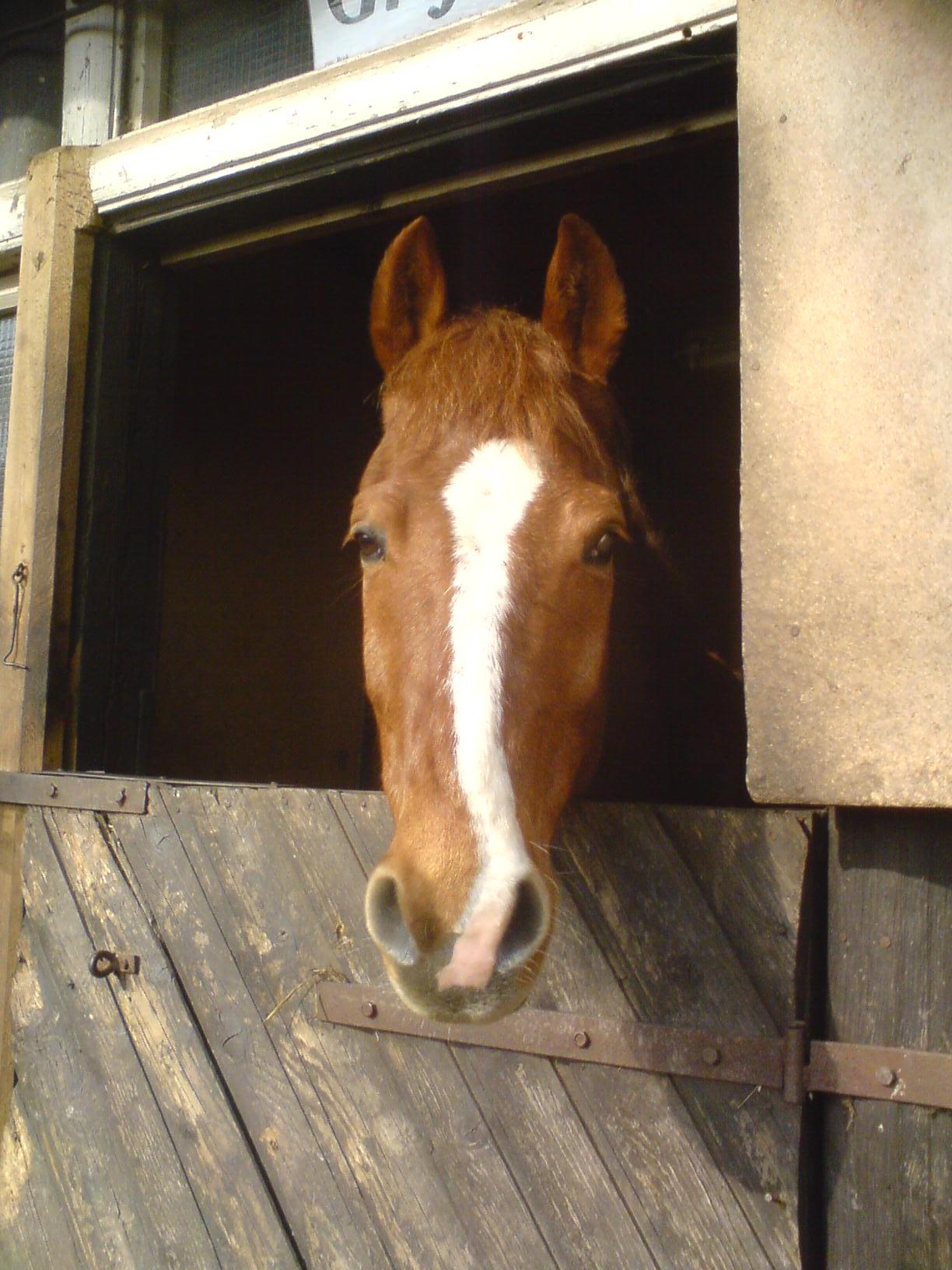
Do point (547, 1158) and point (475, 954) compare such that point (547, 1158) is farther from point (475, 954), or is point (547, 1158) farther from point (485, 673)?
point (485, 673)

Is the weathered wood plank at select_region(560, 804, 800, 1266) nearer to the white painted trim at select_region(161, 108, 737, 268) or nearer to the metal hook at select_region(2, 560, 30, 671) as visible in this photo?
the white painted trim at select_region(161, 108, 737, 268)

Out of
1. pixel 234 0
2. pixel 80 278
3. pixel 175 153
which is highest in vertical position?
pixel 234 0

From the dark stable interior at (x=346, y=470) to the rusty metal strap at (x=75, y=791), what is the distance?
27.5 inches

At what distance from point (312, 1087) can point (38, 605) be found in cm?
120

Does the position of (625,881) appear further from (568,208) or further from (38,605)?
(568,208)

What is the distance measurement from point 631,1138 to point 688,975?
26 centimetres

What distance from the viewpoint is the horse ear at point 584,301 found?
1.81m

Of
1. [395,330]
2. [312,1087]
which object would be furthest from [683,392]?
[312,1087]

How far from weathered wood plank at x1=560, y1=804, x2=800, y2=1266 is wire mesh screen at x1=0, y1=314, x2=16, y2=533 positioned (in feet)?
6.26

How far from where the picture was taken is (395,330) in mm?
1938

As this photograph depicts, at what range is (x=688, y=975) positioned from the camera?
1339 millimetres

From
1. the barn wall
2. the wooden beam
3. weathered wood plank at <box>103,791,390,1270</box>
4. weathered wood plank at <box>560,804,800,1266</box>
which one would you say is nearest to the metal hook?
the wooden beam

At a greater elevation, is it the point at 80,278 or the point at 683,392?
the point at 683,392

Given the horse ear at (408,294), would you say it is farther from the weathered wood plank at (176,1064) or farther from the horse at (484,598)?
the weathered wood plank at (176,1064)
